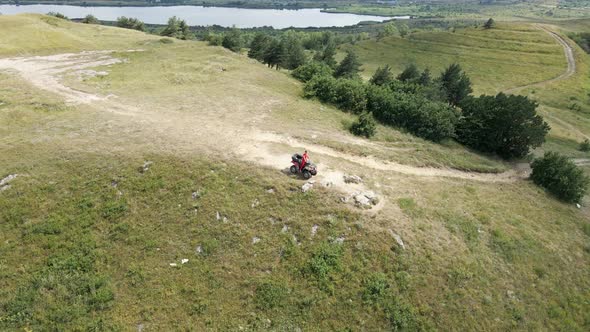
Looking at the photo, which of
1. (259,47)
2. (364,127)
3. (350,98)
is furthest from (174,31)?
(364,127)

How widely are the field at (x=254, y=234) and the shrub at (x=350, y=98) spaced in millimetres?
10878

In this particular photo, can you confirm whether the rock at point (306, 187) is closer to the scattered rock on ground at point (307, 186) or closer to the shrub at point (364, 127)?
the scattered rock on ground at point (307, 186)

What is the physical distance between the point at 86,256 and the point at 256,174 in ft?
39.1

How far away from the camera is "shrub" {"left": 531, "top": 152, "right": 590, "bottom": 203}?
32.8 meters

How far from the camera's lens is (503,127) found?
1569 inches

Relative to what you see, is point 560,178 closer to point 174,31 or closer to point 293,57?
point 293,57

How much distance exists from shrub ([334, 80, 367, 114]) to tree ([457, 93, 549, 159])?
526 inches

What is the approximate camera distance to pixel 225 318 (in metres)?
17.7

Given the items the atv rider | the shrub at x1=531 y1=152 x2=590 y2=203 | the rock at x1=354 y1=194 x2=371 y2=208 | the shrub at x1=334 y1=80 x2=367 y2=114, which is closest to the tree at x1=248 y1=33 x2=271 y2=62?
the shrub at x1=334 y1=80 x2=367 y2=114

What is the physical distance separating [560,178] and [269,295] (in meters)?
32.6

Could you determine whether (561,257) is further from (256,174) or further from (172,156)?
(172,156)

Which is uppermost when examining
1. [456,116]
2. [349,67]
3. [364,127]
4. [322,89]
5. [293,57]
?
[293,57]

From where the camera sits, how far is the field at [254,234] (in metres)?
18.3

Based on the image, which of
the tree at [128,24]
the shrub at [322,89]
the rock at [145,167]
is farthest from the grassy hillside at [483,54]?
the rock at [145,167]
